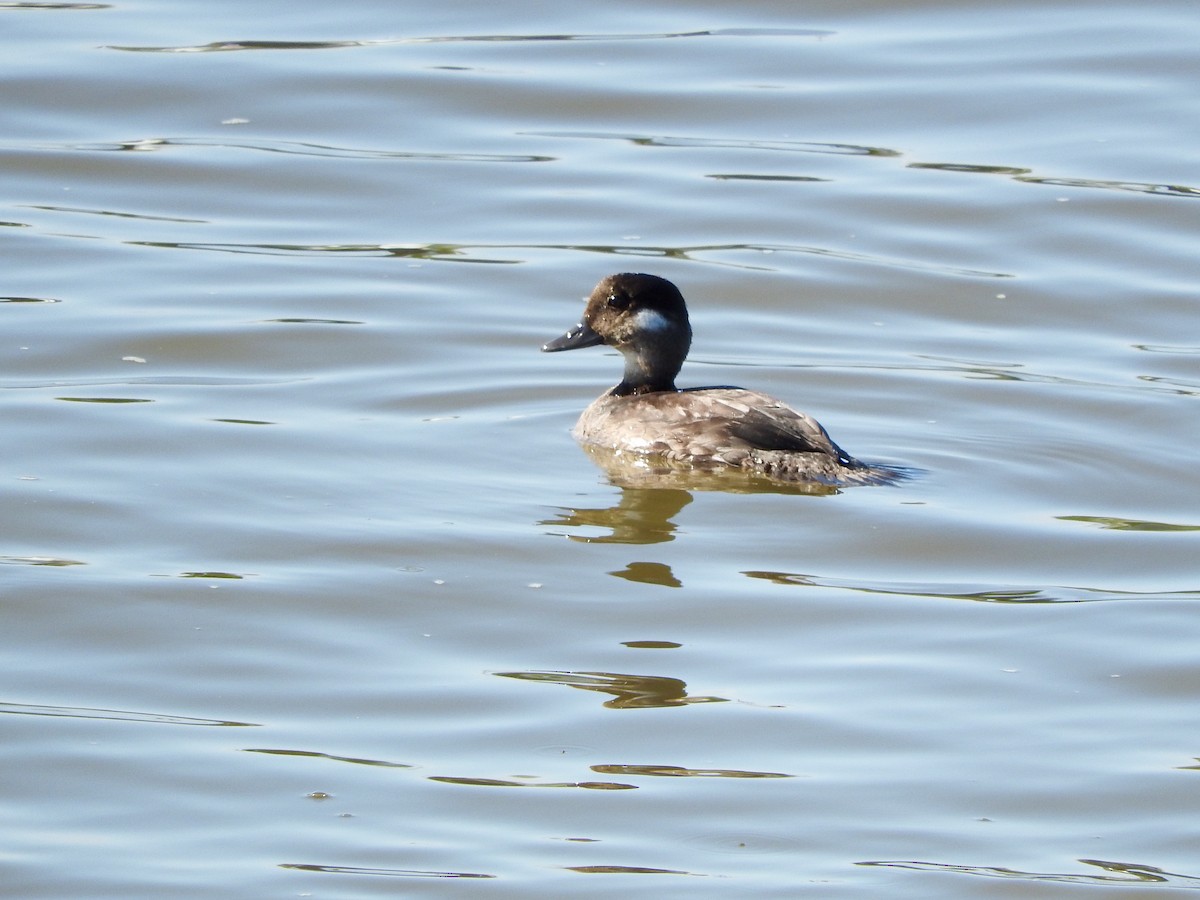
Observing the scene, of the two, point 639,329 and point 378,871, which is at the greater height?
point 639,329

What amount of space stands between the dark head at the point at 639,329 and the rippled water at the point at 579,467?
45cm

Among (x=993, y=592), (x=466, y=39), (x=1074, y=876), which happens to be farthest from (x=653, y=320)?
(x=466, y=39)

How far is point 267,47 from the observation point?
17938 millimetres

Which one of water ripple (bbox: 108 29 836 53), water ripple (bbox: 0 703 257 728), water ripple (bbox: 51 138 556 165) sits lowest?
water ripple (bbox: 0 703 257 728)

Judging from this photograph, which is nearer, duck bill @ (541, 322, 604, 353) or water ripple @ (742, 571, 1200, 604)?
water ripple @ (742, 571, 1200, 604)

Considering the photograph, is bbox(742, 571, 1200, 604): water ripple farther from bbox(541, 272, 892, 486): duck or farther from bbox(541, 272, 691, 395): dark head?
bbox(541, 272, 691, 395): dark head

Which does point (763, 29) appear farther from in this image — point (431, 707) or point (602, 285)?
point (431, 707)

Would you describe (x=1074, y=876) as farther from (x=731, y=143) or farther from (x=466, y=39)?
(x=466, y=39)

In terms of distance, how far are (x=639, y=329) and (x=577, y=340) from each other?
13.7 inches

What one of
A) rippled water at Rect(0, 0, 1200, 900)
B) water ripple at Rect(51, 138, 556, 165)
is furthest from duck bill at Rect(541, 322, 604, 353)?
water ripple at Rect(51, 138, 556, 165)

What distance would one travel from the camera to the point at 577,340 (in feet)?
34.9

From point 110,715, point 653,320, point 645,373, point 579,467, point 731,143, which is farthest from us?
point 731,143

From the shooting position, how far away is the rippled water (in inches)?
232

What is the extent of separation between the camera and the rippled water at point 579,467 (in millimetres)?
5891
